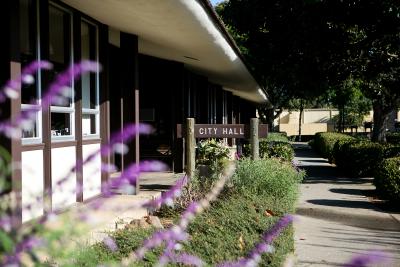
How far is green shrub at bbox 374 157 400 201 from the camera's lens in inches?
420

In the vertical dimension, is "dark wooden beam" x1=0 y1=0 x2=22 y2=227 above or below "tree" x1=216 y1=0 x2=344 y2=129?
below

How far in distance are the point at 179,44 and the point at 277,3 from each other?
7242 mm

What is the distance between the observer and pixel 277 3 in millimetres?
16047

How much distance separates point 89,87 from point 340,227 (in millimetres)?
4387

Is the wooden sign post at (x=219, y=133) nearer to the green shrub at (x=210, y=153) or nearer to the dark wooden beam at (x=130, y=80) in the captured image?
the dark wooden beam at (x=130, y=80)

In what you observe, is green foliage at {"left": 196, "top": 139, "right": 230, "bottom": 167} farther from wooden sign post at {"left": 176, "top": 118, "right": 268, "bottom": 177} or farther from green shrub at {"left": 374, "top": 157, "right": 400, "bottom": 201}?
green shrub at {"left": 374, "top": 157, "right": 400, "bottom": 201}

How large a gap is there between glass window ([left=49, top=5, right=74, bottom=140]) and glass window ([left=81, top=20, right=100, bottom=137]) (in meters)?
0.56

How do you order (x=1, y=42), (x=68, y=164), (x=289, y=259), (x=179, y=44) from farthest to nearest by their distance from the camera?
(x=179, y=44) → (x=68, y=164) → (x=1, y=42) → (x=289, y=259)

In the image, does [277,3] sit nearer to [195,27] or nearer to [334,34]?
[334,34]

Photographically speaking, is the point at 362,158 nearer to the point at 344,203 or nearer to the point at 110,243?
the point at 344,203

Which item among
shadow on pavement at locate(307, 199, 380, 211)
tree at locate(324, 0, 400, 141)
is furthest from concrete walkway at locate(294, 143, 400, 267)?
tree at locate(324, 0, 400, 141)

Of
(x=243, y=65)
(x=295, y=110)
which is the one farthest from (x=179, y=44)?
(x=295, y=110)

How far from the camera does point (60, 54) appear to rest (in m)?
6.82

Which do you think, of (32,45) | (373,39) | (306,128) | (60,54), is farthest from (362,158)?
(306,128)
